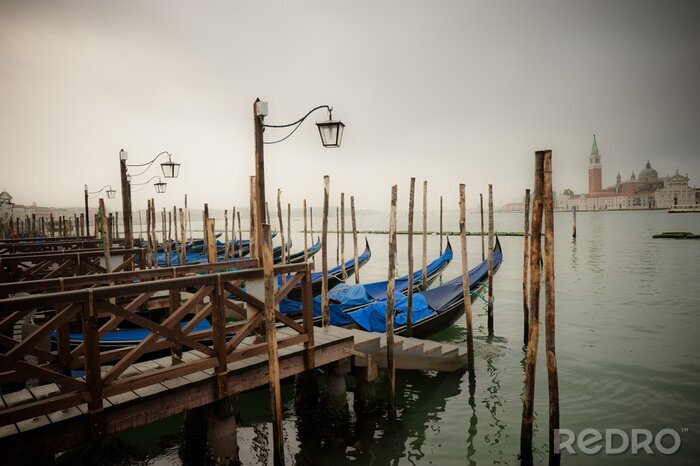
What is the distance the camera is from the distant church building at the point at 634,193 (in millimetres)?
100562

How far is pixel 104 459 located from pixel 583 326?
9.01 m

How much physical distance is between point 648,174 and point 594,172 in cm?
1736

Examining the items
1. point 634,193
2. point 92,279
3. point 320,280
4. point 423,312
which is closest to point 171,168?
point 92,279

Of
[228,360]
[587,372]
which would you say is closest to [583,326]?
[587,372]

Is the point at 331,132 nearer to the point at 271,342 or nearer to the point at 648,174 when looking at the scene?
the point at 271,342

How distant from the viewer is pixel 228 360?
11.4ft

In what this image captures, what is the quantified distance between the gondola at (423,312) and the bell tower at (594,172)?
13510 centimetres

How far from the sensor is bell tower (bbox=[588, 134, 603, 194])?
397 ft

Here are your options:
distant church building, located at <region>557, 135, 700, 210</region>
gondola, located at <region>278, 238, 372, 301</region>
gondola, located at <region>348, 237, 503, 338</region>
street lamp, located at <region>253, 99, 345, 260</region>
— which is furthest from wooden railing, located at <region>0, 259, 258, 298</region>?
distant church building, located at <region>557, 135, 700, 210</region>

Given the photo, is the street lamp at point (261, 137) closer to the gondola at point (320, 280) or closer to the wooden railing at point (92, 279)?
the wooden railing at point (92, 279)

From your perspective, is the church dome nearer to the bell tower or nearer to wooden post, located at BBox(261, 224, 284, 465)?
the bell tower

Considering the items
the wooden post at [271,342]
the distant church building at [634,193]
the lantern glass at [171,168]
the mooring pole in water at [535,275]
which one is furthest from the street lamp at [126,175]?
the distant church building at [634,193]

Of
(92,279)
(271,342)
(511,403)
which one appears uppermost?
(92,279)

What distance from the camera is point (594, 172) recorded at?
4766 inches
